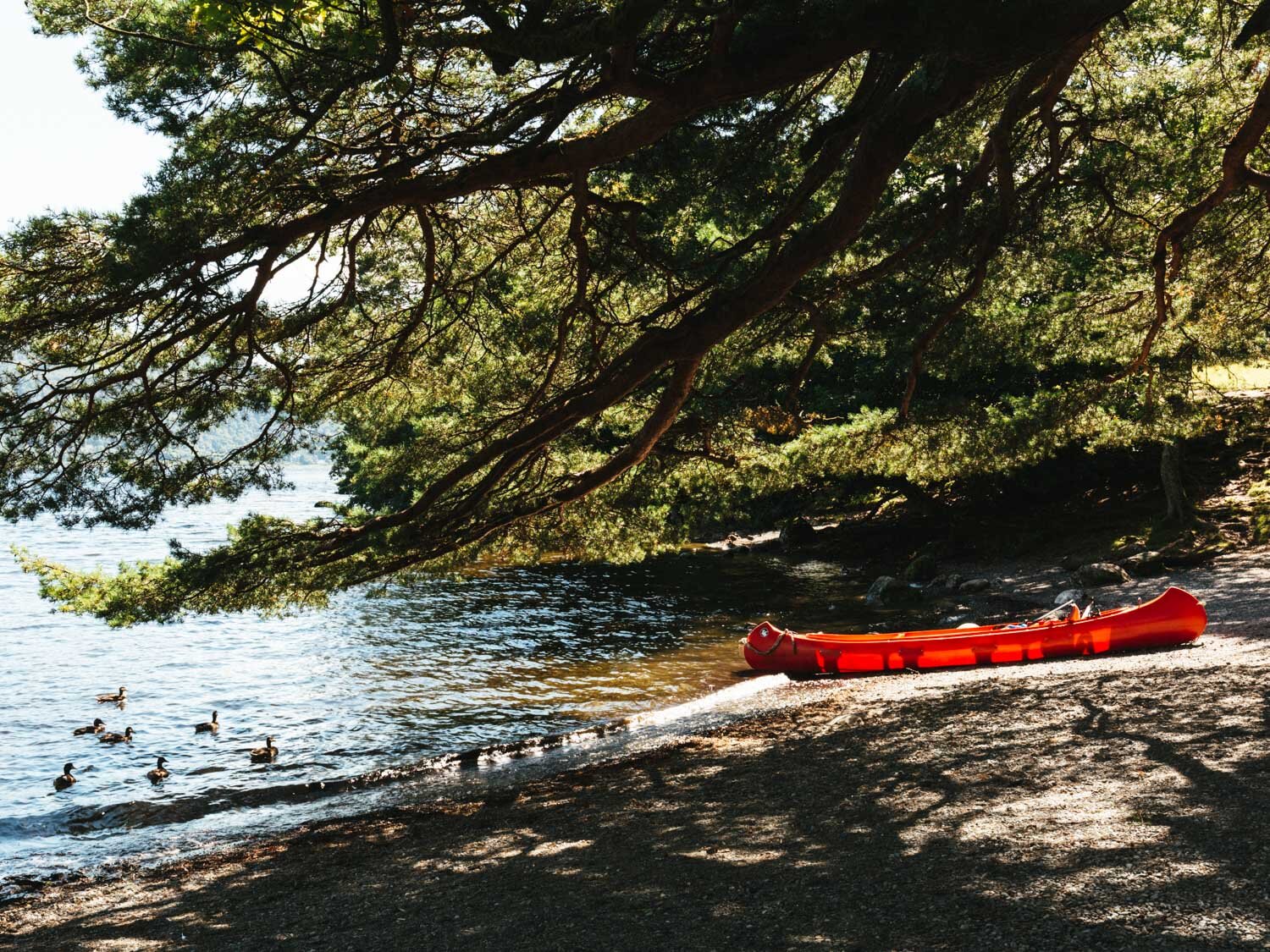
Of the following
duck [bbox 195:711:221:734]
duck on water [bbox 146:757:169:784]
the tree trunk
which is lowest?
duck on water [bbox 146:757:169:784]

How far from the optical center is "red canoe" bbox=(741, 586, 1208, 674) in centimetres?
1123

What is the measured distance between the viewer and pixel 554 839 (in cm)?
688

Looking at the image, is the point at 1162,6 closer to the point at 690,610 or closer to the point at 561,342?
the point at 561,342

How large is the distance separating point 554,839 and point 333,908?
1.62 meters

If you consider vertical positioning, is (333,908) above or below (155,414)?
below

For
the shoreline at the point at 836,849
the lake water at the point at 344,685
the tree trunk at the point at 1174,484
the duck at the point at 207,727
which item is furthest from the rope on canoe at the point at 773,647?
the tree trunk at the point at 1174,484

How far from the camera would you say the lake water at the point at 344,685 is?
9.88 m

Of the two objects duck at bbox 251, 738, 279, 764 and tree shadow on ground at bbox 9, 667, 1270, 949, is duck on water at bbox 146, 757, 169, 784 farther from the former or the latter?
tree shadow on ground at bbox 9, 667, 1270, 949

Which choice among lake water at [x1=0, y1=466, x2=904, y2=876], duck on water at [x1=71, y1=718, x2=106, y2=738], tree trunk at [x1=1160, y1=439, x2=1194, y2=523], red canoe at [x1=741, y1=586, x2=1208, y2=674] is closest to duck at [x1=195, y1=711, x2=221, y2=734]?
lake water at [x1=0, y1=466, x2=904, y2=876]

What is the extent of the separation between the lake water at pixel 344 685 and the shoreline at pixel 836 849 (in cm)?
168

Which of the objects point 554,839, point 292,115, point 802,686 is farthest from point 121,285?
point 802,686

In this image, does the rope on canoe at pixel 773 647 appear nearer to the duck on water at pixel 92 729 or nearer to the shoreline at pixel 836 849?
the shoreline at pixel 836 849

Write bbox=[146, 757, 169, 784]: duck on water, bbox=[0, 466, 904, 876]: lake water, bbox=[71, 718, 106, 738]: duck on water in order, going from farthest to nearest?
bbox=[71, 718, 106, 738]: duck on water < bbox=[146, 757, 169, 784]: duck on water < bbox=[0, 466, 904, 876]: lake water

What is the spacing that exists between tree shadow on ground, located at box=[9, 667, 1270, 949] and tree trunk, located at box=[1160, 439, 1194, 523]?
375 inches
